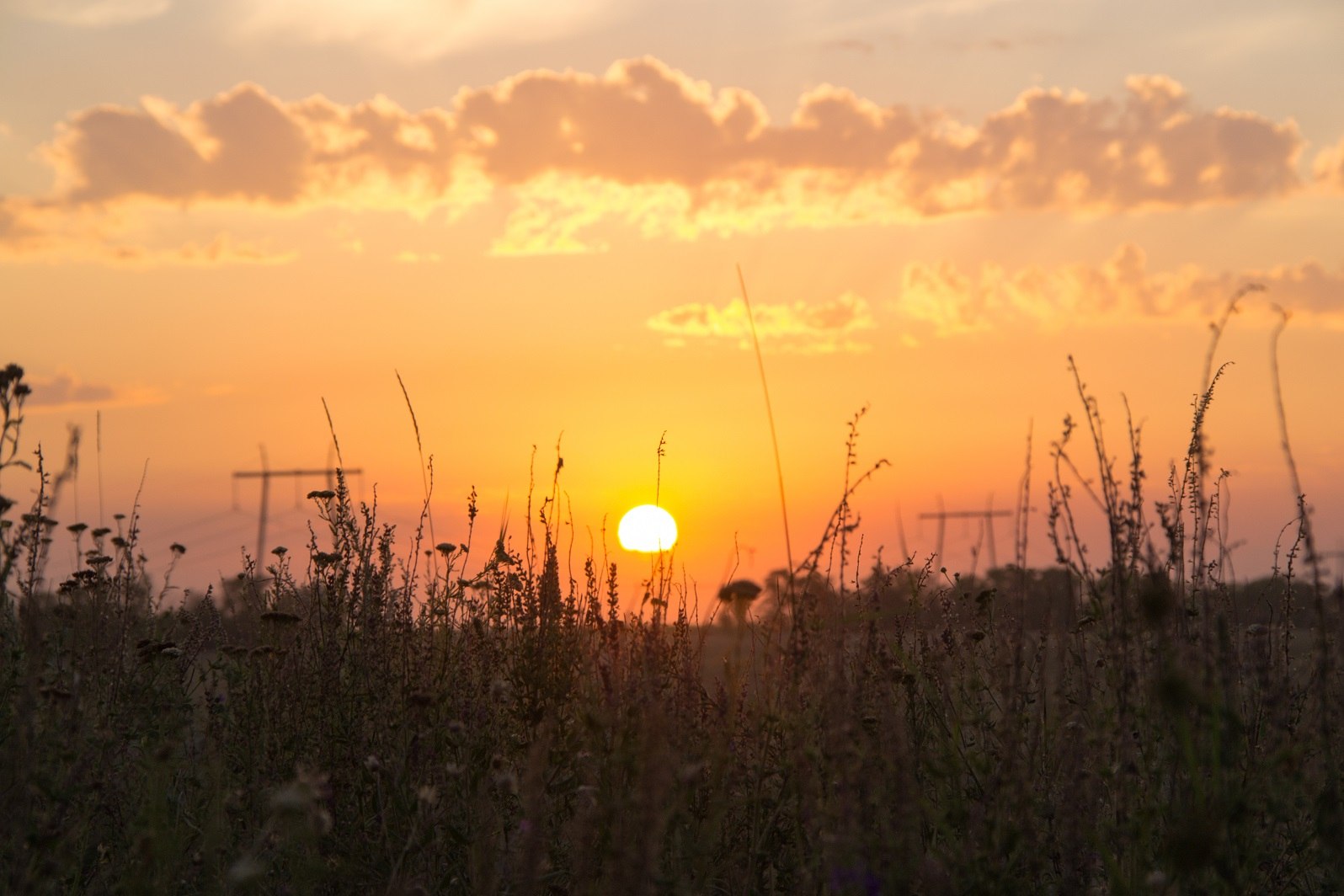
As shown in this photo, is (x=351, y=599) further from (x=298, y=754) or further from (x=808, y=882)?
(x=808, y=882)

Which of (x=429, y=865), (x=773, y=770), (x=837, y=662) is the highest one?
(x=837, y=662)

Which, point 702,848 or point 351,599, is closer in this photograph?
point 702,848

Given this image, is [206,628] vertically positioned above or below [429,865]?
above

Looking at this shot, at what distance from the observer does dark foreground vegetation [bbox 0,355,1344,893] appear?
3.29 metres

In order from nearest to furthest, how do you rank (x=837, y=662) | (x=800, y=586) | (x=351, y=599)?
1. (x=837, y=662)
2. (x=800, y=586)
3. (x=351, y=599)

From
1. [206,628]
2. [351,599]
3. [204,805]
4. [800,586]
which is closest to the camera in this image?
[800,586]

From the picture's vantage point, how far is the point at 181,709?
5.22 metres

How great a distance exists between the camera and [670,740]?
3992mm

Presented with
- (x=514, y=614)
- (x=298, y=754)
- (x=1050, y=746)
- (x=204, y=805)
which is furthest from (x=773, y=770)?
(x=204, y=805)

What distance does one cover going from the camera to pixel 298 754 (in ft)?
15.5

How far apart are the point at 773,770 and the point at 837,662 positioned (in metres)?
0.68

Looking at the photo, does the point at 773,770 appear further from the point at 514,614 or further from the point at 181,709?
the point at 181,709

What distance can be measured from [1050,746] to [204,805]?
11.4 feet

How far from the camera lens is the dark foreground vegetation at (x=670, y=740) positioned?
329cm
